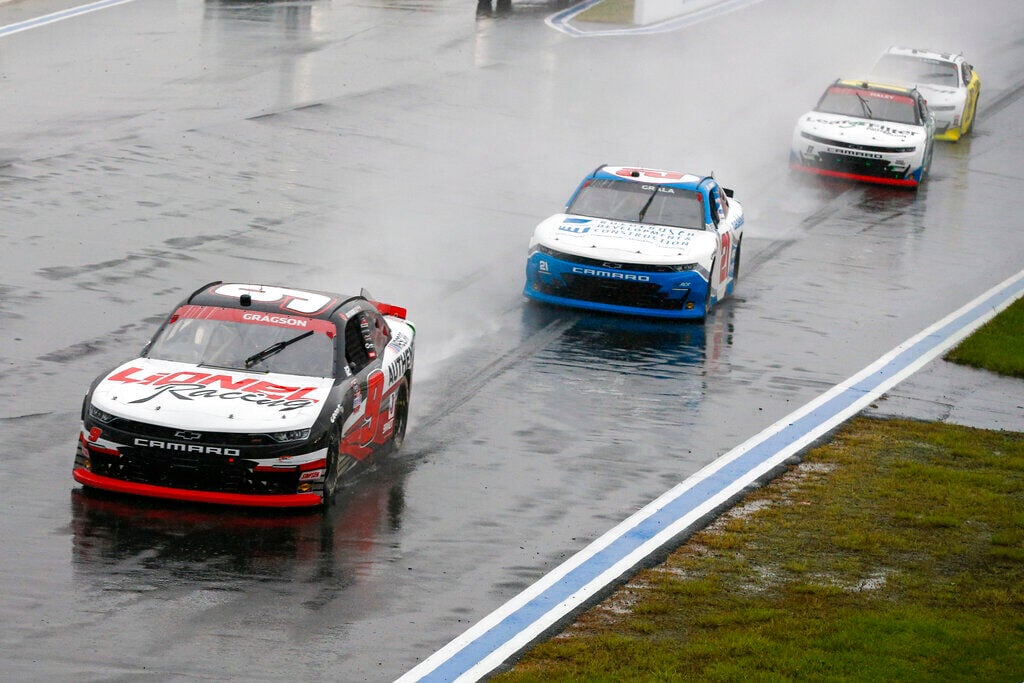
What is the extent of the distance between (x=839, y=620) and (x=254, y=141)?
17979 mm

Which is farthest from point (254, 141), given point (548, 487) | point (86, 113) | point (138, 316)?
point (548, 487)

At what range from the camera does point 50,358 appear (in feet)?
48.3

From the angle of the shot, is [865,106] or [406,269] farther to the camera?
[865,106]

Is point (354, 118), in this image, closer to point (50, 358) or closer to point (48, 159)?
point (48, 159)

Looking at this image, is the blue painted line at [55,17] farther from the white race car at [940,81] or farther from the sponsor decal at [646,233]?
the sponsor decal at [646,233]

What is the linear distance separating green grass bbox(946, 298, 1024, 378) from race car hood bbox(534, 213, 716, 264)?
9.23 feet

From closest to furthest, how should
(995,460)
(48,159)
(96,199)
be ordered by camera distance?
(995,460)
(96,199)
(48,159)

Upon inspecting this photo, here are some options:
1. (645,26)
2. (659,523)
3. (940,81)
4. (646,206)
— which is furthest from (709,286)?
(645,26)

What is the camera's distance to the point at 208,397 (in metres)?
11.1

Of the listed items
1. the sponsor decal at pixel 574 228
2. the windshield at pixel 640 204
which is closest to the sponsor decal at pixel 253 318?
the sponsor decal at pixel 574 228

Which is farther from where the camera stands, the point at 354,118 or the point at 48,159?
the point at 354,118

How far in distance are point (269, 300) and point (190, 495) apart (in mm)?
2062

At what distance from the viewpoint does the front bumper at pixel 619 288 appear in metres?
17.9

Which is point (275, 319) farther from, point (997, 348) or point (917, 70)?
point (917, 70)
